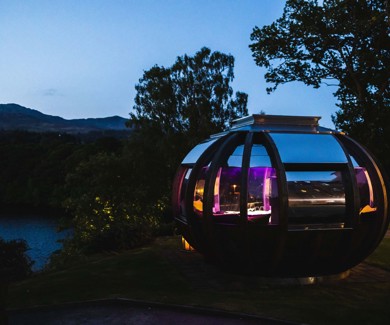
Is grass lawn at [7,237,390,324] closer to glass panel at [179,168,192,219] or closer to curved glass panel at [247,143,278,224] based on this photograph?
glass panel at [179,168,192,219]

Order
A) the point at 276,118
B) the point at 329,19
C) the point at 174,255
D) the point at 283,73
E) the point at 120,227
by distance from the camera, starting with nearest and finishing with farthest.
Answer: the point at 276,118, the point at 174,255, the point at 120,227, the point at 329,19, the point at 283,73

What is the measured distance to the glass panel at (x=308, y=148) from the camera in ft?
33.3

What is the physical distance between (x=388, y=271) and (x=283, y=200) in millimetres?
4668

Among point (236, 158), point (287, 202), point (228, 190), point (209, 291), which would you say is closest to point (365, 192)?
point (287, 202)

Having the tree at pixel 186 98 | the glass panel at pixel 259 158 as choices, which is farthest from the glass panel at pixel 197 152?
the tree at pixel 186 98

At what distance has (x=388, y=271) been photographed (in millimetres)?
12180

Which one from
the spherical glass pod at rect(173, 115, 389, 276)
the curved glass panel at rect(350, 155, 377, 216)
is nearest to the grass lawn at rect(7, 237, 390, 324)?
the spherical glass pod at rect(173, 115, 389, 276)

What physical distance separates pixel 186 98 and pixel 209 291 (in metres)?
31.1

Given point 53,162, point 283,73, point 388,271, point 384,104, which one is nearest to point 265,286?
point 388,271

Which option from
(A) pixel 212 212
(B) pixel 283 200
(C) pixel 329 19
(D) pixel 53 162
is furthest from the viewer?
(D) pixel 53 162

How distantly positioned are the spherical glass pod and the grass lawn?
0.55 metres

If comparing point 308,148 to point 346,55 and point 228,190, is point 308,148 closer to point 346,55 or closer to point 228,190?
point 228,190

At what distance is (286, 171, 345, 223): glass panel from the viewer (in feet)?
32.8

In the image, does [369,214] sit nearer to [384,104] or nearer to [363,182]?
[363,182]
